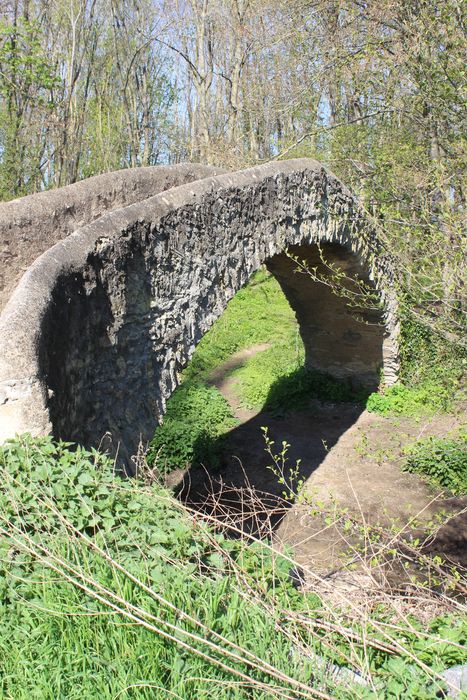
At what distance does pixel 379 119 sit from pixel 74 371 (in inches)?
350

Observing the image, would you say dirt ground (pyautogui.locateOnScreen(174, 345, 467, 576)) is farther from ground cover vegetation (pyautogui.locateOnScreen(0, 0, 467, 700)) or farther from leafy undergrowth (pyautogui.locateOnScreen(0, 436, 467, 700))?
leafy undergrowth (pyautogui.locateOnScreen(0, 436, 467, 700))

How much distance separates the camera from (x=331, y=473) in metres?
8.80

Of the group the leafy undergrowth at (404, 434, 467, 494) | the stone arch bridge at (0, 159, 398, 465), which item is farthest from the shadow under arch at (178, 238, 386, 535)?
the stone arch bridge at (0, 159, 398, 465)

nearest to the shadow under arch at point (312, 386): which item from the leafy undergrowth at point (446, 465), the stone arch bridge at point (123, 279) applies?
the leafy undergrowth at point (446, 465)

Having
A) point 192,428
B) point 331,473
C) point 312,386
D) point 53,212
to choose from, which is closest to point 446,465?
point 331,473

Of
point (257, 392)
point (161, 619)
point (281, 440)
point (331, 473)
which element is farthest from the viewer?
point (257, 392)

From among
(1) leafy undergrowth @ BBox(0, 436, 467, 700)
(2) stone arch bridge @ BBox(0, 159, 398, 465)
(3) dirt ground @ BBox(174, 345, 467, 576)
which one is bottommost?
(3) dirt ground @ BBox(174, 345, 467, 576)

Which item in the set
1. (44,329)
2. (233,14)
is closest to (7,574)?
(44,329)

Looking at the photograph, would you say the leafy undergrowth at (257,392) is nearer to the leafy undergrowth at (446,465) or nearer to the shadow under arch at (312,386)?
the shadow under arch at (312,386)

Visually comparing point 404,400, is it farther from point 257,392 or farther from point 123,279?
point 123,279

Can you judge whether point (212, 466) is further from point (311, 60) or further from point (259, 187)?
point (311, 60)

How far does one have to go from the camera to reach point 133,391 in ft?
15.7

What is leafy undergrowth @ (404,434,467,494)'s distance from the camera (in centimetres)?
774

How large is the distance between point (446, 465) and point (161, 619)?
655 cm
